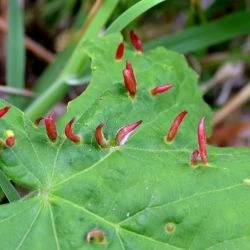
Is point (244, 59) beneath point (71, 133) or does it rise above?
above

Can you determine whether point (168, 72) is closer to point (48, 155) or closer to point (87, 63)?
point (87, 63)

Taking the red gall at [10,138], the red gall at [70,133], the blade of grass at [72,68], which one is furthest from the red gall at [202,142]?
the blade of grass at [72,68]

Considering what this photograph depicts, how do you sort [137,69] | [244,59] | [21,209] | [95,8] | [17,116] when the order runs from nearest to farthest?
[21,209], [17,116], [137,69], [95,8], [244,59]

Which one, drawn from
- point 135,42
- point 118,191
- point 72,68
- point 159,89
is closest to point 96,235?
point 118,191

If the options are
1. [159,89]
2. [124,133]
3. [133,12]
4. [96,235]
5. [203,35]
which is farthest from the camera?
[203,35]

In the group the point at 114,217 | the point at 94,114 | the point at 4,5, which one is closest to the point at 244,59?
the point at 4,5

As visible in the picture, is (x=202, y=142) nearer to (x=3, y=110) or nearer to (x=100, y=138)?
(x=100, y=138)
